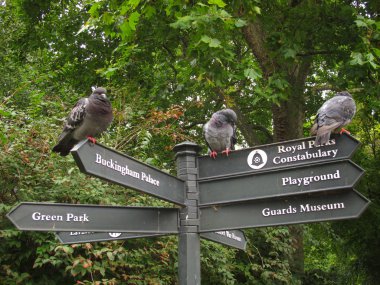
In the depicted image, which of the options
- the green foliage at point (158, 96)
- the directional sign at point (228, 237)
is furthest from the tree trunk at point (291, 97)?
the directional sign at point (228, 237)

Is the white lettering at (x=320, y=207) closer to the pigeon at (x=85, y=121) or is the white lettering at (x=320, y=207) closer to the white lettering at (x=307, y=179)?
the white lettering at (x=307, y=179)

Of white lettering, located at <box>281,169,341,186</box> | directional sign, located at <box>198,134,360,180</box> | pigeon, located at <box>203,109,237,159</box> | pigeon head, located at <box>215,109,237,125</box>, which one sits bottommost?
white lettering, located at <box>281,169,341,186</box>

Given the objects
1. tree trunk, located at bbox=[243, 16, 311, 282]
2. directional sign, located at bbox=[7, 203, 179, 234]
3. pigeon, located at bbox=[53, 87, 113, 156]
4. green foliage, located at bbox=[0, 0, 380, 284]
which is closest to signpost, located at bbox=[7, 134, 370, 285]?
directional sign, located at bbox=[7, 203, 179, 234]

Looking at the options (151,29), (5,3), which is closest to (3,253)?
(151,29)

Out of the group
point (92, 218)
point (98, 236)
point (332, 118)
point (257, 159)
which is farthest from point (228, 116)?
point (92, 218)

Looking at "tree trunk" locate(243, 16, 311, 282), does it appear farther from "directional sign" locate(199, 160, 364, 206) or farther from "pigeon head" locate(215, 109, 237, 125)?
"directional sign" locate(199, 160, 364, 206)

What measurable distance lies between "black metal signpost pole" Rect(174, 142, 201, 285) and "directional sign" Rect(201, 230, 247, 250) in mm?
160

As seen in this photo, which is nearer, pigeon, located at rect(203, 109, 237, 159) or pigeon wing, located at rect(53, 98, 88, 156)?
pigeon wing, located at rect(53, 98, 88, 156)

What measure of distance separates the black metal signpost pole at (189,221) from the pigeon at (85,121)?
0.61 metres

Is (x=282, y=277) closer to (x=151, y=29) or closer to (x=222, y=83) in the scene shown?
(x=222, y=83)

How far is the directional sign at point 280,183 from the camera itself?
3053 mm

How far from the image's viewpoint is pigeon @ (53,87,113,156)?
338 centimetres

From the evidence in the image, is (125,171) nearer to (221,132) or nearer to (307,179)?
(307,179)

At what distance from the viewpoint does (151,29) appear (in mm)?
8398
